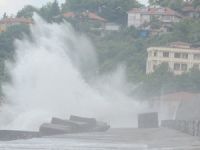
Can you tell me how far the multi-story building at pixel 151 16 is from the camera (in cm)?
9000

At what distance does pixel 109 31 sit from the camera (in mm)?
85625

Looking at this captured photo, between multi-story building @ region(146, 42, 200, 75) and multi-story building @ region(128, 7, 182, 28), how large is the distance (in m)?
14.7

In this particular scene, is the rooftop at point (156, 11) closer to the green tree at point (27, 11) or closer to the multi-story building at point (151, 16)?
the multi-story building at point (151, 16)

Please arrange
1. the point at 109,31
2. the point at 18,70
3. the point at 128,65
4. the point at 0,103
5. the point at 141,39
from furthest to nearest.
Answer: the point at 109,31, the point at 141,39, the point at 128,65, the point at 18,70, the point at 0,103

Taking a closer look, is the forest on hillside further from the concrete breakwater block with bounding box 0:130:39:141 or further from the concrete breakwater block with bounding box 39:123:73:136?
the concrete breakwater block with bounding box 0:130:39:141

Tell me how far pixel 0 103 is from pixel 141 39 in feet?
114

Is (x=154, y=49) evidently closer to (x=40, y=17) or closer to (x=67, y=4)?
(x=40, y=17)

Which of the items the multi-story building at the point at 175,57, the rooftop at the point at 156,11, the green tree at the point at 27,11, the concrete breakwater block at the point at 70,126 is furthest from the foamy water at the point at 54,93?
the green tree at the point at 27,11

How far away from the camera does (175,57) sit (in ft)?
243

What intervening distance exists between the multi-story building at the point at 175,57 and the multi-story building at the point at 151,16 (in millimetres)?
14685

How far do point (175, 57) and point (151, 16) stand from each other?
19.8 metres

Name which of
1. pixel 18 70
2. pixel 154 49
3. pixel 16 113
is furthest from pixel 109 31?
pixel 16 113

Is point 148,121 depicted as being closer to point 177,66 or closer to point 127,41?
point 177,66

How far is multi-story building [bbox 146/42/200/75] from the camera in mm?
71500
